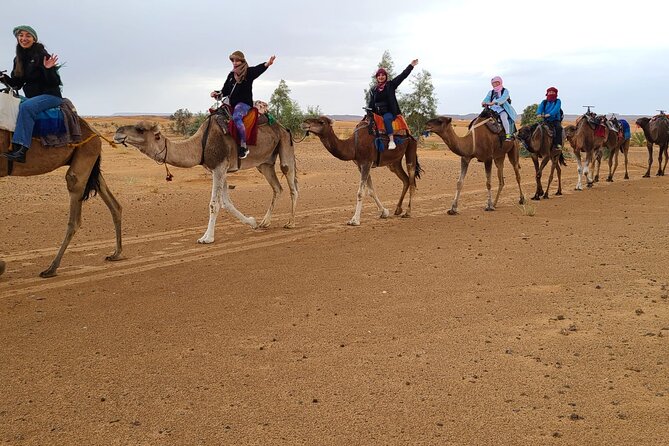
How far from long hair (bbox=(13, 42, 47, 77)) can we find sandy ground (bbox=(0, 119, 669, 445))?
9.15ft

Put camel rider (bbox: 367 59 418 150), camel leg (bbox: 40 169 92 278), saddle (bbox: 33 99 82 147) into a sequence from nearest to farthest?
1. saddle (bbox: 33 99 82 147)
2. camel leg (bbox: 40 169 92 278)
3. camel rider (bbox: 367 59 418 150)

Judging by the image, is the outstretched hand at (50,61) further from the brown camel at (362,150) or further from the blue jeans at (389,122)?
the blue jeans at (389,122)

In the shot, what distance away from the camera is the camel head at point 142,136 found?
363 inches

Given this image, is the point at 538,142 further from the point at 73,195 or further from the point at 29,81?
the point at 29,81

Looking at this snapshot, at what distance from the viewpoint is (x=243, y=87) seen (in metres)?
11.3

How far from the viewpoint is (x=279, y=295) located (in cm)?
761

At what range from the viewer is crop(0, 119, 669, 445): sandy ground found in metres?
4.42

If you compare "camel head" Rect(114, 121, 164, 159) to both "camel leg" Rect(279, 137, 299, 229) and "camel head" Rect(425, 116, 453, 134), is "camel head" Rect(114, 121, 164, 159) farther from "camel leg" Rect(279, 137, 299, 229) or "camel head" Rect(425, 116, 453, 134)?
"camel head" Rect(425, 116, 453, 134)

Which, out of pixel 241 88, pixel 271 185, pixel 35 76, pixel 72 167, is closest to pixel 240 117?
pixel 241 88

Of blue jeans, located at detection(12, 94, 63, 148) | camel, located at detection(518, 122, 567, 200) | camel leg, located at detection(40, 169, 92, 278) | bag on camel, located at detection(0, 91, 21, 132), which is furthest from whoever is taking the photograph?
camel, located at detection(518, 122, 567, 200)

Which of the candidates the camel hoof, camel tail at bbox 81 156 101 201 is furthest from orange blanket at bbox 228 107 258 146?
the camel hoof

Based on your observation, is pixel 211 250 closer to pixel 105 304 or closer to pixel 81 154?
pixel 81 154

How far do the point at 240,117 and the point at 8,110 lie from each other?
13.4 feet

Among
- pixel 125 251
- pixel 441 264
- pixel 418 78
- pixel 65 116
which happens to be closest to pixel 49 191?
pixel 125 251
